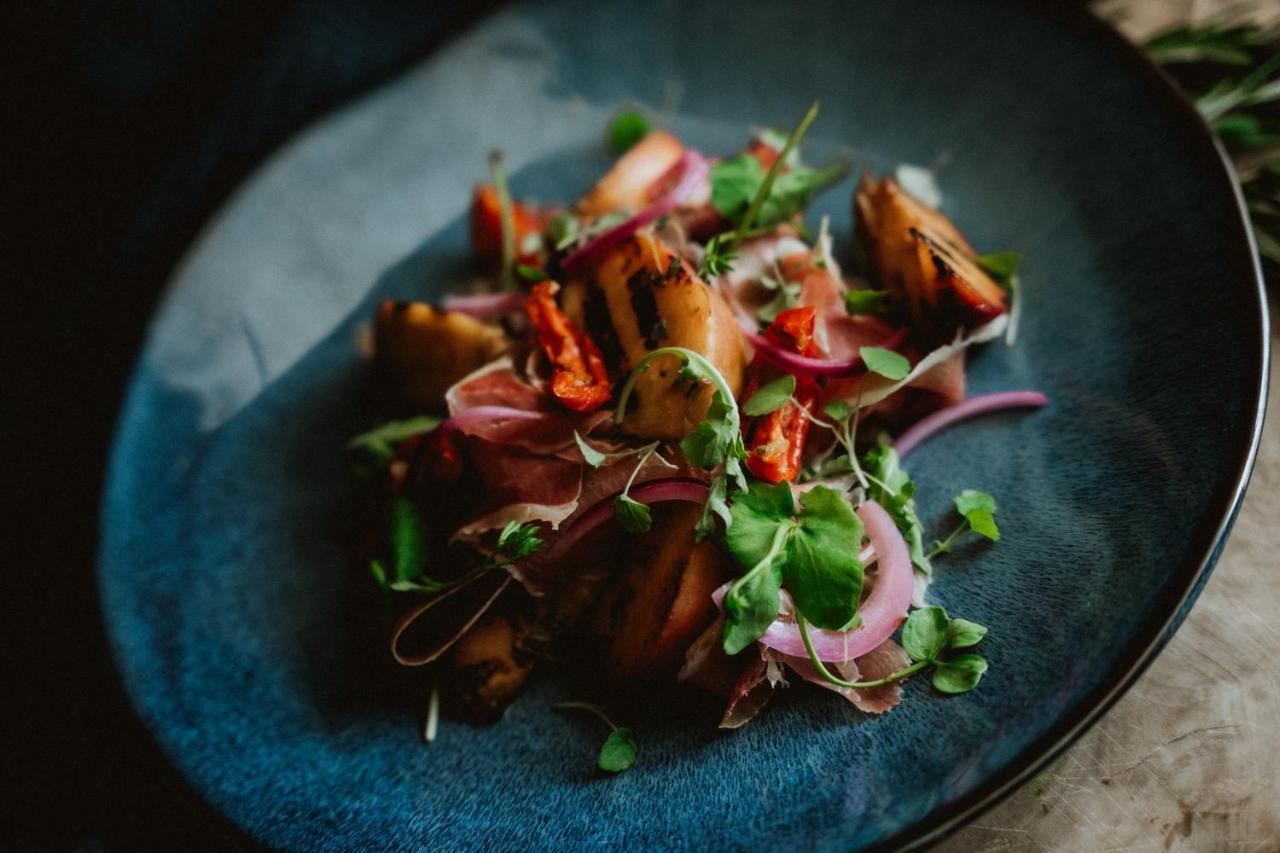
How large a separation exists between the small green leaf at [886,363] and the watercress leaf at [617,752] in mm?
657

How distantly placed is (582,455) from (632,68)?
3.67 feet

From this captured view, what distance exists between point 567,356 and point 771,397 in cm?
34

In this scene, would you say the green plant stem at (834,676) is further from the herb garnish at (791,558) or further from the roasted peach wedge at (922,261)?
the roasted peach wedge at (922,261)

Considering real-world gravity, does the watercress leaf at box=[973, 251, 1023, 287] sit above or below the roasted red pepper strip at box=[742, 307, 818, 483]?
above

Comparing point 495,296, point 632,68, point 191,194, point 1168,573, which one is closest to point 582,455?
point 495,296

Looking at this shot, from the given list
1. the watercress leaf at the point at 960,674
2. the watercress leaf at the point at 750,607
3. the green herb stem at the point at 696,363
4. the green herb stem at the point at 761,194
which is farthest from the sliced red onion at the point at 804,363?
the watercress leaf at the point at 960,674

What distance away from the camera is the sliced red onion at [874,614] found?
1.17 metres

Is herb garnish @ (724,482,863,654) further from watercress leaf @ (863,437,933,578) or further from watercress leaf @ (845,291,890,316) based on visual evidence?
watercress leaf @ (845,291,890,316)

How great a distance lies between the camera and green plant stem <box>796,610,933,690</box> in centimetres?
112

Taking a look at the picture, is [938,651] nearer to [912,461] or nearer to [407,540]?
[912,461]

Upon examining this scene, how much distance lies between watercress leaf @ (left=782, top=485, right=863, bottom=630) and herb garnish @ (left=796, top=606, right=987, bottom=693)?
1.4 inches

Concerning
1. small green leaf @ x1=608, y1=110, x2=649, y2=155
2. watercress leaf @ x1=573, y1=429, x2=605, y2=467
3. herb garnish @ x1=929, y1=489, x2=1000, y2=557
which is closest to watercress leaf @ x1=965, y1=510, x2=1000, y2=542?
herb garnish @ x1=929, y1=489, x2=1000, y2=557

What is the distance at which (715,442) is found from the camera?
3.79 ft

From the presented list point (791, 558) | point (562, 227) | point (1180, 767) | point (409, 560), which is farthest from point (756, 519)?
point (562, 227)
